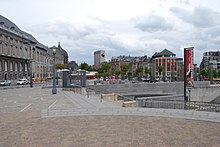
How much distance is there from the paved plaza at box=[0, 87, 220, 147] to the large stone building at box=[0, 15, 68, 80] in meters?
61.7

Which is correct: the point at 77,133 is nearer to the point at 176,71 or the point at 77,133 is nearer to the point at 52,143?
the point at 52,143

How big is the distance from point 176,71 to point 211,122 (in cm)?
11968

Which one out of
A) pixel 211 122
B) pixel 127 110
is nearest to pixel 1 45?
pixel 127 110

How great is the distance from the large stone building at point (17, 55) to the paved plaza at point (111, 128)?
202ft

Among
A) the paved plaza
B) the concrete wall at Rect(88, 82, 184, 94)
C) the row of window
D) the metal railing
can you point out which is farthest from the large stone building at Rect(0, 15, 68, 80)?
the paved plaza

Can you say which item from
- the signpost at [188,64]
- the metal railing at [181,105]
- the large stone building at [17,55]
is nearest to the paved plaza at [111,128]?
the metal railing at [181,105]

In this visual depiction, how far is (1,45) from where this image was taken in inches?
3091

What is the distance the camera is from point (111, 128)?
36.8 feet

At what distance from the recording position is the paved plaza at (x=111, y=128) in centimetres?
895

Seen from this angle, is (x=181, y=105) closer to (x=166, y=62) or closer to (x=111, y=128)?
(x=111, y=128)

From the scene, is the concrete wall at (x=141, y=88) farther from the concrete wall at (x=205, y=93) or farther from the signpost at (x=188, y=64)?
the signpost at (x=188, y=64)

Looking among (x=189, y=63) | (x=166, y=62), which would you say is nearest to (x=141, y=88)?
(x=189, y=63)

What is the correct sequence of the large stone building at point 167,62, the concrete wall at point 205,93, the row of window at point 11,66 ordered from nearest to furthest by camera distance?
the concrete wall at point 205,93, the row of window at point 11,66, the large stone building at point 167,62

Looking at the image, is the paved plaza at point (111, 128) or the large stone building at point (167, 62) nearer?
the paved plaza at point (111, 128)
